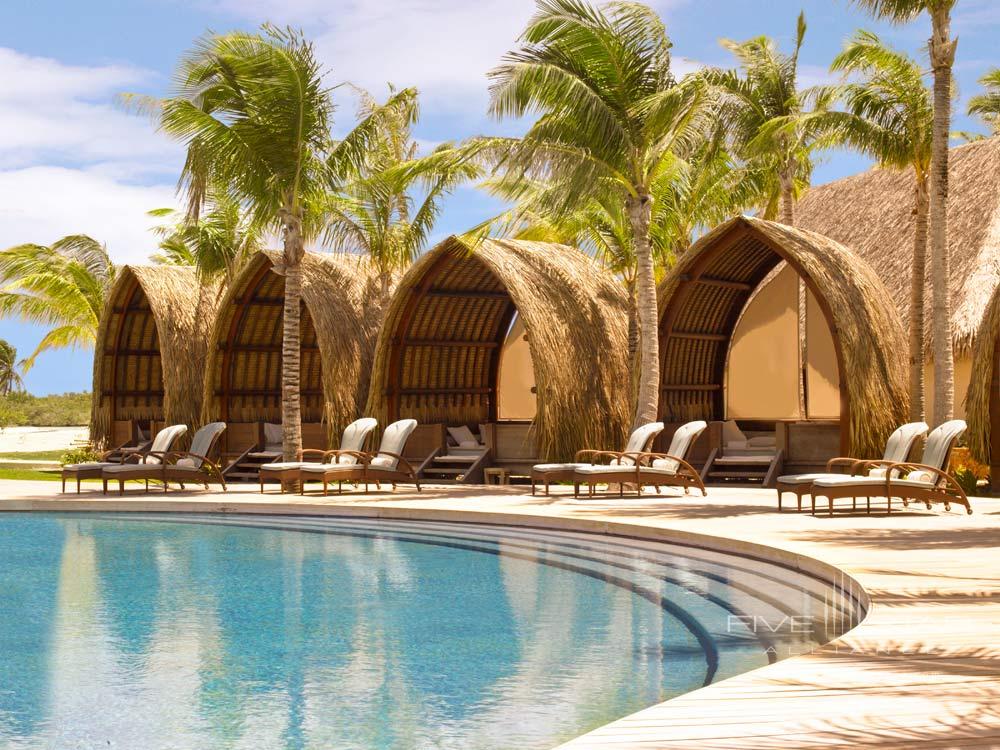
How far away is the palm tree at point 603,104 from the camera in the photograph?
14.1 meters

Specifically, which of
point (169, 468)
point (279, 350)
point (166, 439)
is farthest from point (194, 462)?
point (279, 350)

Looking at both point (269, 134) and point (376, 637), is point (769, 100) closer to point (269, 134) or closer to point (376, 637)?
point (269, 134)

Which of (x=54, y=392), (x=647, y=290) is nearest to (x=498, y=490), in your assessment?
(x=647, y=290)

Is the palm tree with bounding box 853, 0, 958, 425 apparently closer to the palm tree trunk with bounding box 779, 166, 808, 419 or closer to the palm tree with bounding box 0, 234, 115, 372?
the palm tree trunk with bounding box 779, 166, 808, 419

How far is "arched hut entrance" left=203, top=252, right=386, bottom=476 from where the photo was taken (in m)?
17.7

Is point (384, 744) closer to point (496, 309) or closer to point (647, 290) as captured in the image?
point (647, 290)

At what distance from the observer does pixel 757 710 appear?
11.4 ft

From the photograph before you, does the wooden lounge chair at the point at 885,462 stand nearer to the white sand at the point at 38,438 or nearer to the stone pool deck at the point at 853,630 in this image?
the stone pool deck at the point at 853,630

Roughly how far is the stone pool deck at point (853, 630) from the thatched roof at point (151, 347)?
844cm

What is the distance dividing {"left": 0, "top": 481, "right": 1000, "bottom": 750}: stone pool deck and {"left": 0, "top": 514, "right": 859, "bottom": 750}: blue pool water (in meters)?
0.41

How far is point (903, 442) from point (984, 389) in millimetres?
3591

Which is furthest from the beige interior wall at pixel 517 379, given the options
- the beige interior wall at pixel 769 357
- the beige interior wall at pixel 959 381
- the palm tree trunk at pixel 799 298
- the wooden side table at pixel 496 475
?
the wooden side table at pixel 496 475

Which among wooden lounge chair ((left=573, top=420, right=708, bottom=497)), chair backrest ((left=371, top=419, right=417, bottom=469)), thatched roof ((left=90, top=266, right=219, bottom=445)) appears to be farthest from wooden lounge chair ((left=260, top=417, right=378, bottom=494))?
thatched roof ((left=90, top=266, right=219, bottom=445))

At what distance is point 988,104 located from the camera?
77.5 ft
